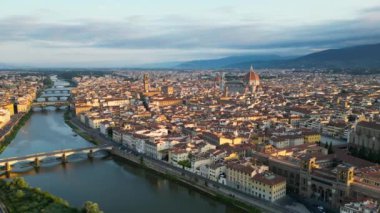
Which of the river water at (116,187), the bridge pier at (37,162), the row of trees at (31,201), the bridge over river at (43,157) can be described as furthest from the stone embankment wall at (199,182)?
the row of trees at (31,201)

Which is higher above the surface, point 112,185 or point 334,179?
point 334,179

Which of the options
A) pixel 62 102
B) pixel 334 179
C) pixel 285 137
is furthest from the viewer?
pixel 62 102

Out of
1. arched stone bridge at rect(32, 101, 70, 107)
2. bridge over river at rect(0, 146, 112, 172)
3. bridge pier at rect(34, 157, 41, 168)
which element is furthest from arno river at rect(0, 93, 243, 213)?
arched stone bridge at rect(32, 101, 70, 107)

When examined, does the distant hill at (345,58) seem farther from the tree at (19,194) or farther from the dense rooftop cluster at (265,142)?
the tree at (19,194)

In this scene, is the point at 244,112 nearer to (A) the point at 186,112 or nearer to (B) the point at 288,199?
(A) the point at 186,112

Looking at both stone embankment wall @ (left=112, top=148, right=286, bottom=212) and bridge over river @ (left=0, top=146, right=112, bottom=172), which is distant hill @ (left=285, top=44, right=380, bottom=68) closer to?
bridge over river @ (left=0, top=146, right=112, bottom=172)

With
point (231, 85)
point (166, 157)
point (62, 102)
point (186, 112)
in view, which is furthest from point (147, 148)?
point (231, 85)
